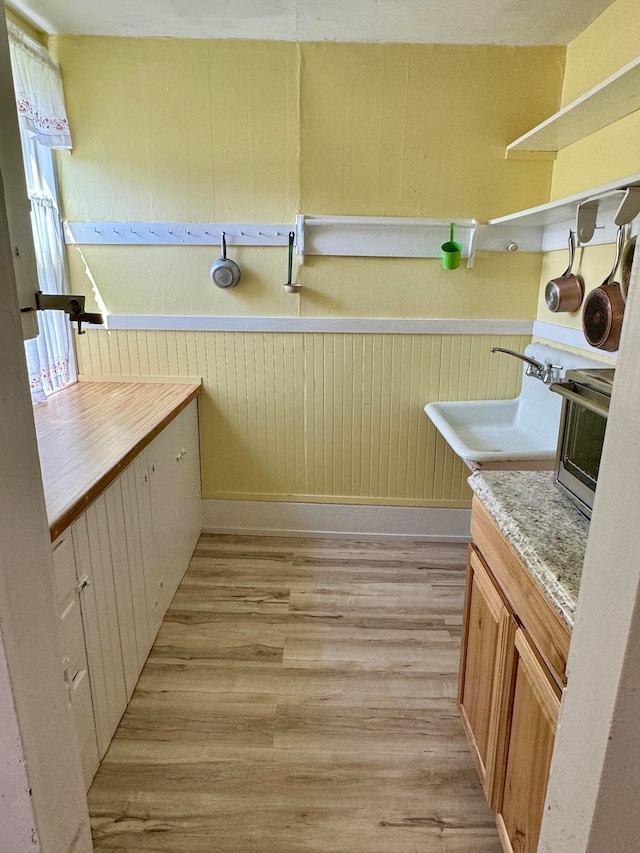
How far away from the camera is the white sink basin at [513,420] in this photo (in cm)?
210

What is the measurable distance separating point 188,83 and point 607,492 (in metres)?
2.50

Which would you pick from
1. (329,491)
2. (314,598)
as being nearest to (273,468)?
(329,491)

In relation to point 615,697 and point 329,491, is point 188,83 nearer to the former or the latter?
point 329,491

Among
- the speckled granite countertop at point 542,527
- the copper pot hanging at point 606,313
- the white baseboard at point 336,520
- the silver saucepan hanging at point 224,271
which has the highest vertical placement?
the silver saucepan hanging at point 224,271

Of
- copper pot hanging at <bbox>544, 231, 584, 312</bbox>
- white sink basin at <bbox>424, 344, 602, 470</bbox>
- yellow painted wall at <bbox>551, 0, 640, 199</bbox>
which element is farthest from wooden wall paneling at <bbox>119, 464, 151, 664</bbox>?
yellow painted wall at <bbox>551, 0, 640, 199</bbox>

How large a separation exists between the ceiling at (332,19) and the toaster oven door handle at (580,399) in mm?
1587

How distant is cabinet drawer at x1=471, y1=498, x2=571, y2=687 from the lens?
3.22 ft

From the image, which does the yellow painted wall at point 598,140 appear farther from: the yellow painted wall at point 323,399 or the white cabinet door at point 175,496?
the white cabinet door at point 175,496

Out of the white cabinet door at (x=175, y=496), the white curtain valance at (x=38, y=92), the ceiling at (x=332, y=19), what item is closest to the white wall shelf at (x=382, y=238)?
the ceiling at (x=332, y=19)

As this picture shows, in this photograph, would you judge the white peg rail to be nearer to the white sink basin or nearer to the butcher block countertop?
the butcher block countertop

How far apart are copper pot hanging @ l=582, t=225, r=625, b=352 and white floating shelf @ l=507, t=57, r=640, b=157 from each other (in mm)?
388

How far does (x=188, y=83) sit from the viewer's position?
2381 millimetres

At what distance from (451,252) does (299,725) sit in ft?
6.57

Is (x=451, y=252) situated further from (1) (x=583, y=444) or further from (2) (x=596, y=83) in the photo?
(1) (x=583, y=444)
